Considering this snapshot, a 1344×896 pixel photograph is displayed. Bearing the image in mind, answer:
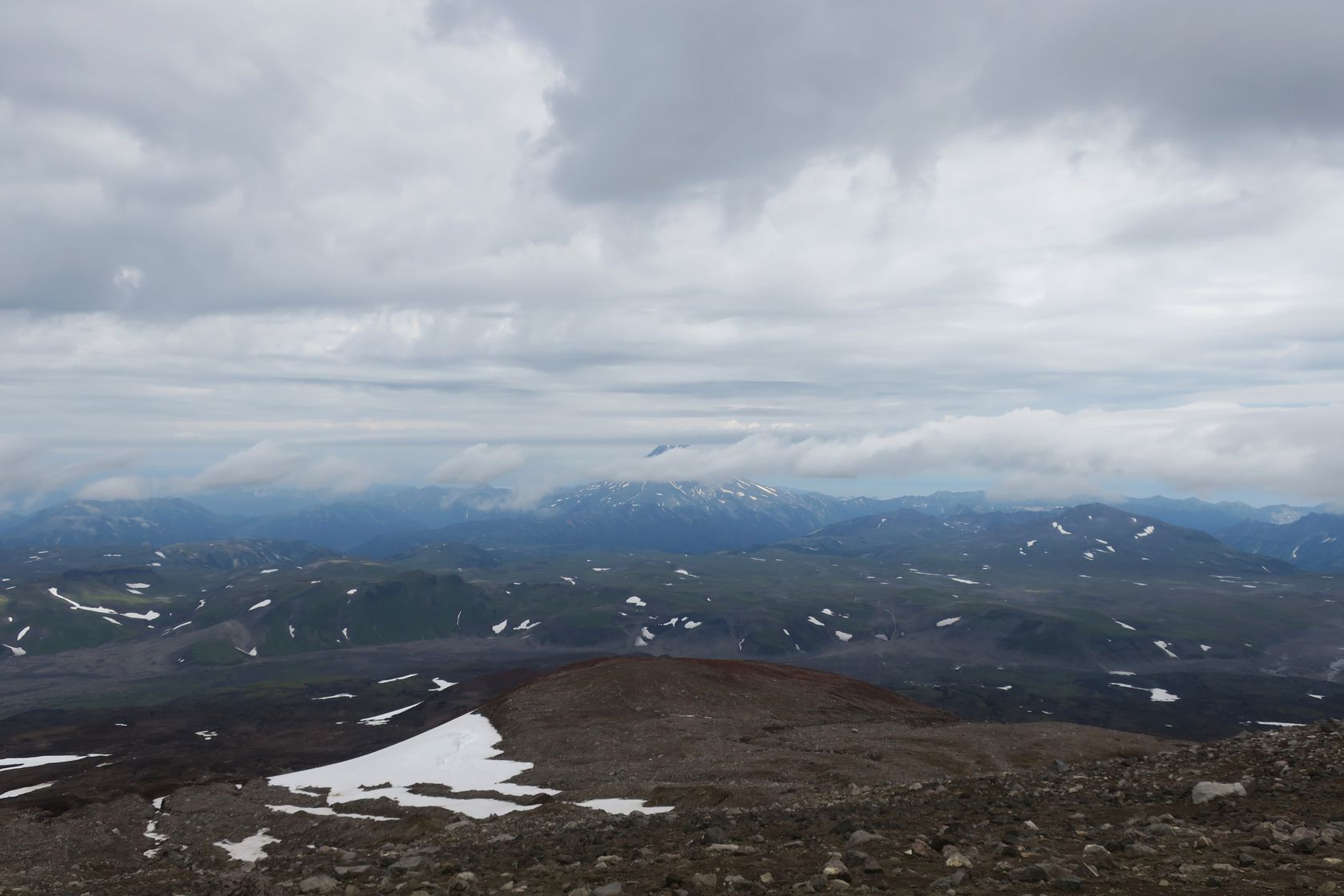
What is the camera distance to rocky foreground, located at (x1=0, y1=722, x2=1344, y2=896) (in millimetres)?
15422

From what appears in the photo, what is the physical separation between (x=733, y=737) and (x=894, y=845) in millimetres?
40169

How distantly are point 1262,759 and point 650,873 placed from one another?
2358 centimetres

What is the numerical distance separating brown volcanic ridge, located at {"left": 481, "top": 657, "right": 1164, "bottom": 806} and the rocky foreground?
568 cm

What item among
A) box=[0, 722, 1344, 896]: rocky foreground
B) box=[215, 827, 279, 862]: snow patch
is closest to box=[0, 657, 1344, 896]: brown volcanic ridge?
box=[0, 722, 1344, 896]: rocky foreground

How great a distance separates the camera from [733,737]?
57875mm

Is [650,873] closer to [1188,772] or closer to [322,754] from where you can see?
[1188,772]

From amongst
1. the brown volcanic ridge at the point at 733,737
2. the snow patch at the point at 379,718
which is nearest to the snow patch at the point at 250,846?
the brown volcanic ridge at the point at 733,737

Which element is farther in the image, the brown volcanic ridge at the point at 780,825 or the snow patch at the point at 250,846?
the snow patch at the point at 250,846

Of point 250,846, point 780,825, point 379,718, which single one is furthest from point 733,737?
point 379,718

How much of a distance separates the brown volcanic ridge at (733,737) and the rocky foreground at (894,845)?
→ 18.6 ft

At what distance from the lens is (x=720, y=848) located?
20859 millimetres

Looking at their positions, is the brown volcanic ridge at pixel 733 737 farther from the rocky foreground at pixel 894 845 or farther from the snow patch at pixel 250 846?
the snow patch at pixel 250 846

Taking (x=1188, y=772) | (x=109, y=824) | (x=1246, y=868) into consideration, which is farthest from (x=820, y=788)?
(x=109, y=824)

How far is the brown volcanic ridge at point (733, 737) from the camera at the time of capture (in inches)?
1715
